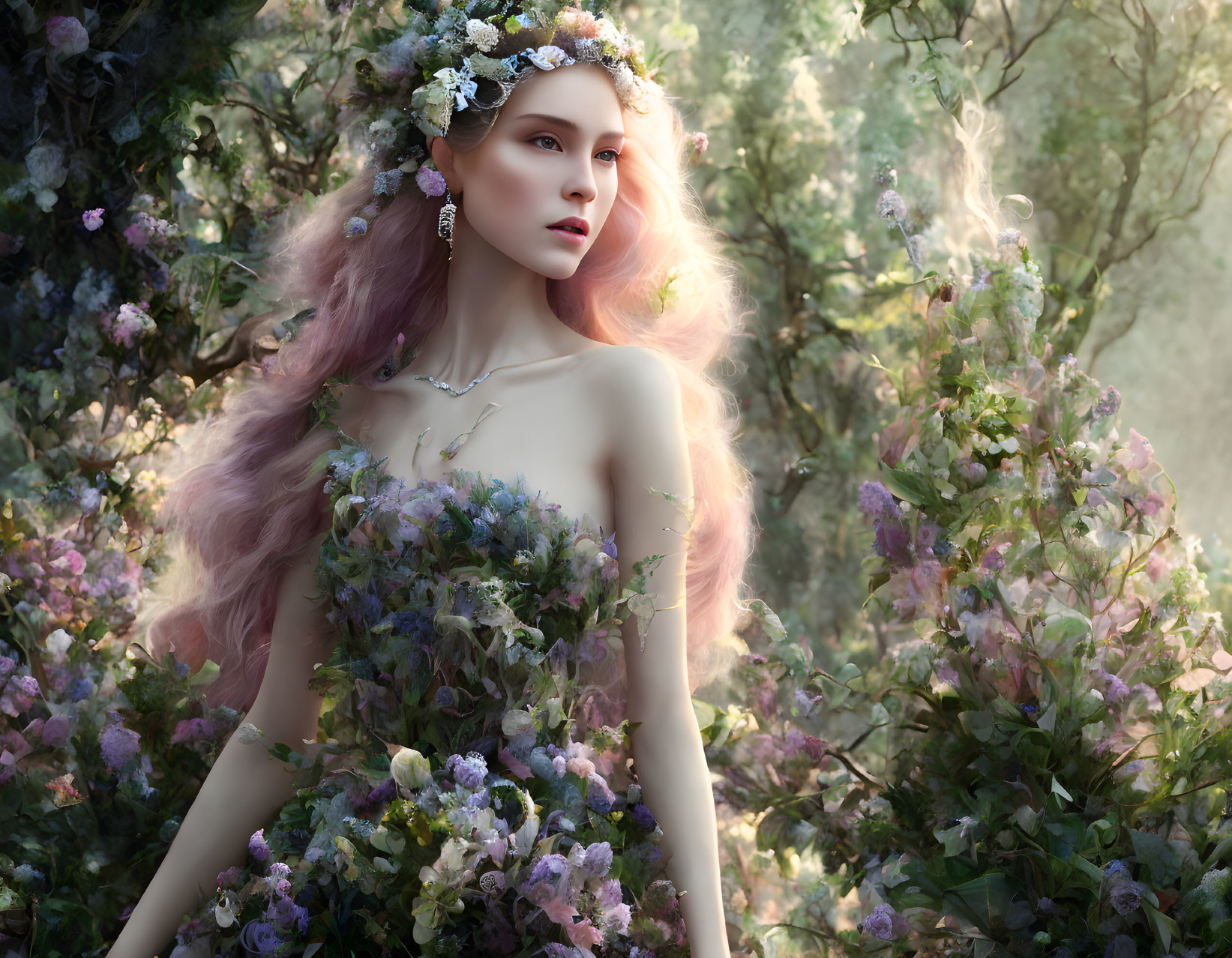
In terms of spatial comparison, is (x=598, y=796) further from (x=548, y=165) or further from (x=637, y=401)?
(x=548, y=165)

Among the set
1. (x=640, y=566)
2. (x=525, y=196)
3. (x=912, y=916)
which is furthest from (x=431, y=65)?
(x=912, y=916)

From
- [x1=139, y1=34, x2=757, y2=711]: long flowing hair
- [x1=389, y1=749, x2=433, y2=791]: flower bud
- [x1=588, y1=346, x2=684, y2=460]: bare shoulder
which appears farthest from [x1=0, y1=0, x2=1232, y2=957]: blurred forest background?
[x1=389, y1=749, x2=433, y2=791]: flower bud

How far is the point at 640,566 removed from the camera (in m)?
2.22

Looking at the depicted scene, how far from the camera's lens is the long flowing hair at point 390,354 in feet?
8.69

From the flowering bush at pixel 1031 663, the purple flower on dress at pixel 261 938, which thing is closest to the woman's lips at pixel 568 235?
the flowering bush at pixel 1031 663

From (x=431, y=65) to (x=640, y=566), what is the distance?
1148 millimetres

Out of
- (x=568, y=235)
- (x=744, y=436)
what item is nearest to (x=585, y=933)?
Result: (x=568, y=235)

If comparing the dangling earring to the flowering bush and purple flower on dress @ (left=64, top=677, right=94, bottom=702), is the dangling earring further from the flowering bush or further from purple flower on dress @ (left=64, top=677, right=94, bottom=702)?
purple flower on dress @ (left=64, top=677, right=94, bottom=702)

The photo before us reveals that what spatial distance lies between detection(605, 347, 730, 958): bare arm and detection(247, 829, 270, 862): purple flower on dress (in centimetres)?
74

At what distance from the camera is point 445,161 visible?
2.54 meters

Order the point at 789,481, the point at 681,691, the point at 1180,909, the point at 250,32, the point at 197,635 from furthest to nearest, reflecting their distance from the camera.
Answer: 1. the point at 789,481
2. the point at 250,32
3. the point at 197,635
4. the point at 681,691
5. the point at 1180,909

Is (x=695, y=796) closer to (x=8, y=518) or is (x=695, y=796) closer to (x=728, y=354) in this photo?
(x=728, y=354)

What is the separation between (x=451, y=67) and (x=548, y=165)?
324 millimetres

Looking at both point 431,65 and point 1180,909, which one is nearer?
point 1180,909
